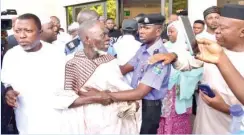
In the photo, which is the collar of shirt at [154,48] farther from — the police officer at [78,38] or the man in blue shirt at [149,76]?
the police officer at [78,38]

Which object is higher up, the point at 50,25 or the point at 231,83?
the point at 50,25

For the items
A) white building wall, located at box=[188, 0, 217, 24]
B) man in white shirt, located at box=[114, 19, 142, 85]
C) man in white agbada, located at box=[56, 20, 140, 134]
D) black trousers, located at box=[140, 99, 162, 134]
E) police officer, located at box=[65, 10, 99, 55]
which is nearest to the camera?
man in white agbada, located at box=[56, 20, 140, 134]

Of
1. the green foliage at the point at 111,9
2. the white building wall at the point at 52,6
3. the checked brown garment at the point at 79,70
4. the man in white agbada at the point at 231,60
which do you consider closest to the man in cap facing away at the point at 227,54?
the man in white agbada at the point at 231,60

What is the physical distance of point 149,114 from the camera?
327 cm

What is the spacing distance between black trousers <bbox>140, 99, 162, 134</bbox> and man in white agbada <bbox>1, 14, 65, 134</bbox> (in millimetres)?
798

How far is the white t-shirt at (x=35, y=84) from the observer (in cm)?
273

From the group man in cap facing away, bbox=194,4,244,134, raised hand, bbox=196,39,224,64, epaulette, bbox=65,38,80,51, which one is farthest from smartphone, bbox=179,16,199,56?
epaulette, bbox=65,38,80,51

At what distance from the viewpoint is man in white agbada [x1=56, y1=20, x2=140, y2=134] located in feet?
8.88

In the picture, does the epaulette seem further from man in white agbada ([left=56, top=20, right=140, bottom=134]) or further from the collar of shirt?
man in white agbada ([left=56, top=20, right=140, bottom=134])

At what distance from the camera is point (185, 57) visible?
3.03 m

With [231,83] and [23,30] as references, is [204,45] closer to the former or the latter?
[231,83]

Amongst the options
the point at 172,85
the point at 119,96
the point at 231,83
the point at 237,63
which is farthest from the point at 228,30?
the point at 172,85

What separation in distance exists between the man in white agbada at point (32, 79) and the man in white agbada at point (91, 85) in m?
0.09

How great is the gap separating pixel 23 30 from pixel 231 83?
1606 mm
